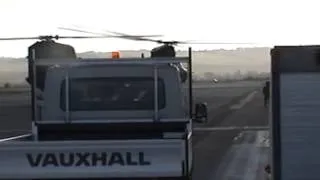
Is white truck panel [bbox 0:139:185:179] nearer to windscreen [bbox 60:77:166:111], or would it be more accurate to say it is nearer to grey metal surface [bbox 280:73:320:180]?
grey metal surface [bbox 280:73:320:180]

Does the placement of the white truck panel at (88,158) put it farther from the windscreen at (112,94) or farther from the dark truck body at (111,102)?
the windscreen at (112,94)

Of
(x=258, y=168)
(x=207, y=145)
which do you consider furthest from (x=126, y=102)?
(x=207, y=145)

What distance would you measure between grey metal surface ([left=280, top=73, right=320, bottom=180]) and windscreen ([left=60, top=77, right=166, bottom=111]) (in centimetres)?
207

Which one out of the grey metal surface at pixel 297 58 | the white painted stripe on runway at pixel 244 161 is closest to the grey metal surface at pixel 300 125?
the grey metal surface at pixel 297 58

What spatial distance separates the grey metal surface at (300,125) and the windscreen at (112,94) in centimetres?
207

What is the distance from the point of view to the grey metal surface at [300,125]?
1102 cm

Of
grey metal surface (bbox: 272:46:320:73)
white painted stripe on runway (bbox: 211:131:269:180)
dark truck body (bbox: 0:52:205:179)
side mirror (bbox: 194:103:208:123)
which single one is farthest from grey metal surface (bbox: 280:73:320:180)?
white painted stripe on runway (bbox: 211:131:269:180)

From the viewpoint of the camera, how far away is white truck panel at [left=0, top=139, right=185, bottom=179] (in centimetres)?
936

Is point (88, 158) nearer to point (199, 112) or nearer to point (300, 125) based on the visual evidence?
point (300, 125)

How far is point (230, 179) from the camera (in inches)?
729

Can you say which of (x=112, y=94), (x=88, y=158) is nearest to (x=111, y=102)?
(x=112, y=94)

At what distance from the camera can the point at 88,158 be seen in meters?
9.42

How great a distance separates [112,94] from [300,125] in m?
2.85

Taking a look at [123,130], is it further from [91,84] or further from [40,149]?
[40,149]
